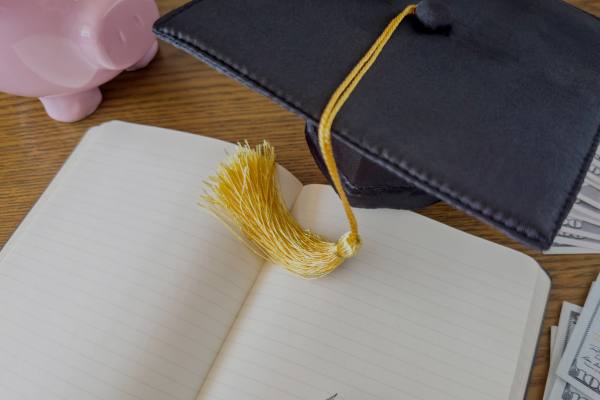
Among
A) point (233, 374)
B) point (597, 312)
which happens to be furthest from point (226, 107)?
point (597, 312)

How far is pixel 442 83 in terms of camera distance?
39cm

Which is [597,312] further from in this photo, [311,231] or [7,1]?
[7,1]

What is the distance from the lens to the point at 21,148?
640 mm

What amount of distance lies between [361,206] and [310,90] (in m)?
0.18

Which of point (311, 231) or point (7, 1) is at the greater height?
point (7, 1)

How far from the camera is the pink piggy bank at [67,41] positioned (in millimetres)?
464

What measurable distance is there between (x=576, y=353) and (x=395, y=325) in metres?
0.16

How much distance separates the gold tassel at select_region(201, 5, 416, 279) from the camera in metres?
0.50

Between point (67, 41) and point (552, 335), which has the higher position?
point (67, 41)

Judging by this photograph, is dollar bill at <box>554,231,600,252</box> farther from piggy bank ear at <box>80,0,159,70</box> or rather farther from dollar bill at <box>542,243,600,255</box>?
piggy bank ear at <box>80,0,159,70</box>

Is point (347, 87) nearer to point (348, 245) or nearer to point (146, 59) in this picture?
point (348, 245)

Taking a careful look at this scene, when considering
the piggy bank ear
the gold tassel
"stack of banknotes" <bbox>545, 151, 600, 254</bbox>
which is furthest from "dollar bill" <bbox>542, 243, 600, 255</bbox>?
the piggy bank ear

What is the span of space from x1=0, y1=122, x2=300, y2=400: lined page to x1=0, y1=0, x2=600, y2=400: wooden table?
0.16 feet

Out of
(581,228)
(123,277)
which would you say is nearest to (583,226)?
(581,228)
